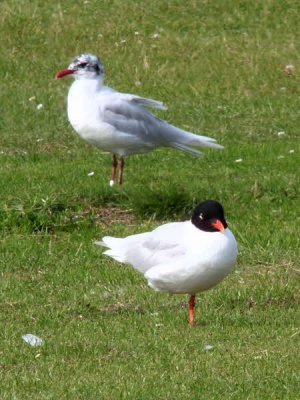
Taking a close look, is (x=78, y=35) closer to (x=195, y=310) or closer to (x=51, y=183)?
(x=51, y=183)

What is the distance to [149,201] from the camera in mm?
10766

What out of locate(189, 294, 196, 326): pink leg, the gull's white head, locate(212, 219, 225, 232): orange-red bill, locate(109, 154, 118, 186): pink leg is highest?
locate(212, 219, 225, 232): orange-red bill

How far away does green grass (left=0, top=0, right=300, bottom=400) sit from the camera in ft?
21.9

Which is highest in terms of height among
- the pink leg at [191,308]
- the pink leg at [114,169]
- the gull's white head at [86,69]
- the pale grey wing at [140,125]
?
the gull's white head at [86,69]

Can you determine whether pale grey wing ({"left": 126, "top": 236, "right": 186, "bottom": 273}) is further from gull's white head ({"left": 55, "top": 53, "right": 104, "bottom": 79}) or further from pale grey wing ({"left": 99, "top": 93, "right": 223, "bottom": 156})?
gull's white head ({"left": 55, "top": 53, "right": 104, "bottom": 79})

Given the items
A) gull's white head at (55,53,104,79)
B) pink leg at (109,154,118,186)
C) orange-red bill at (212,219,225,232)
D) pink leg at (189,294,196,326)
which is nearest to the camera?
orange-red bill at (212,219,225,232)

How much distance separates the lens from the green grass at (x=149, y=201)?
21.9ft

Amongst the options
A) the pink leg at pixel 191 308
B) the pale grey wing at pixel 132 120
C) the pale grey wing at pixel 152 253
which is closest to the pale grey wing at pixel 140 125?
the pale grey wing at pixel 132 120

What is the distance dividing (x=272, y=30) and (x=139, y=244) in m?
10.3

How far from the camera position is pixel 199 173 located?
473 inches

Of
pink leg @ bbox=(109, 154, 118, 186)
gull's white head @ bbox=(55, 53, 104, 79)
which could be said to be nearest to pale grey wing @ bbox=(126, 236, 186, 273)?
pink leg @ bbox=(109, 154, 118, 186)

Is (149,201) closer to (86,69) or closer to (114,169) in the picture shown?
(114,169)

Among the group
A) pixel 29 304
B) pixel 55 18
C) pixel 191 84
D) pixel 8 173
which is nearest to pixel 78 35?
pixel 55 18

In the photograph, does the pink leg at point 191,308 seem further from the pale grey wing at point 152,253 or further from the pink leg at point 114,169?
the pink leg at point 114,169
